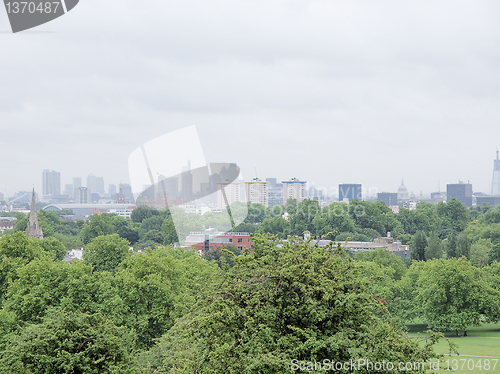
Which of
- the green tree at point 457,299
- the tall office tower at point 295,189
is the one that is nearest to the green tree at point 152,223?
the green tree at point 457,299

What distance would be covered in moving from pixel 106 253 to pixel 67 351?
26.0 metres

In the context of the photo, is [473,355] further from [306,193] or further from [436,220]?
[306,193]

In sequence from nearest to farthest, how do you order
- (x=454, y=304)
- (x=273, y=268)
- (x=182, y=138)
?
1. (x=273, y=268)
2. (x=182, y=138)
3. (x=454, y=304)

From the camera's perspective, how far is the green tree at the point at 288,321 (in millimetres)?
9250

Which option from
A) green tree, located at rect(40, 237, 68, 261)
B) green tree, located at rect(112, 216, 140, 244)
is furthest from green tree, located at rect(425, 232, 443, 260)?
green tree, located at rect(112, 216, 140, 244)

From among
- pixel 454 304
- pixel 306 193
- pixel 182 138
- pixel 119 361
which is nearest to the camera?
pixel 119 361

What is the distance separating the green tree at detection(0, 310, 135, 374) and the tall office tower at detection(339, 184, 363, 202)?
15864cm

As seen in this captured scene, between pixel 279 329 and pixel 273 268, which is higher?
pixel 273 268

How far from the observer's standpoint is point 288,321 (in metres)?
9.98

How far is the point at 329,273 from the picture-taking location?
10859 mm

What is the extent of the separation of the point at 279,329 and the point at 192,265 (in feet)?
71.6

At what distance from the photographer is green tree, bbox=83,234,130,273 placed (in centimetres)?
3703

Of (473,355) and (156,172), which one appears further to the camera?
(473,355)

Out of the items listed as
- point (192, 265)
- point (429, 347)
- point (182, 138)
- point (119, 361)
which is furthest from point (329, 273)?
point (192, 265)
